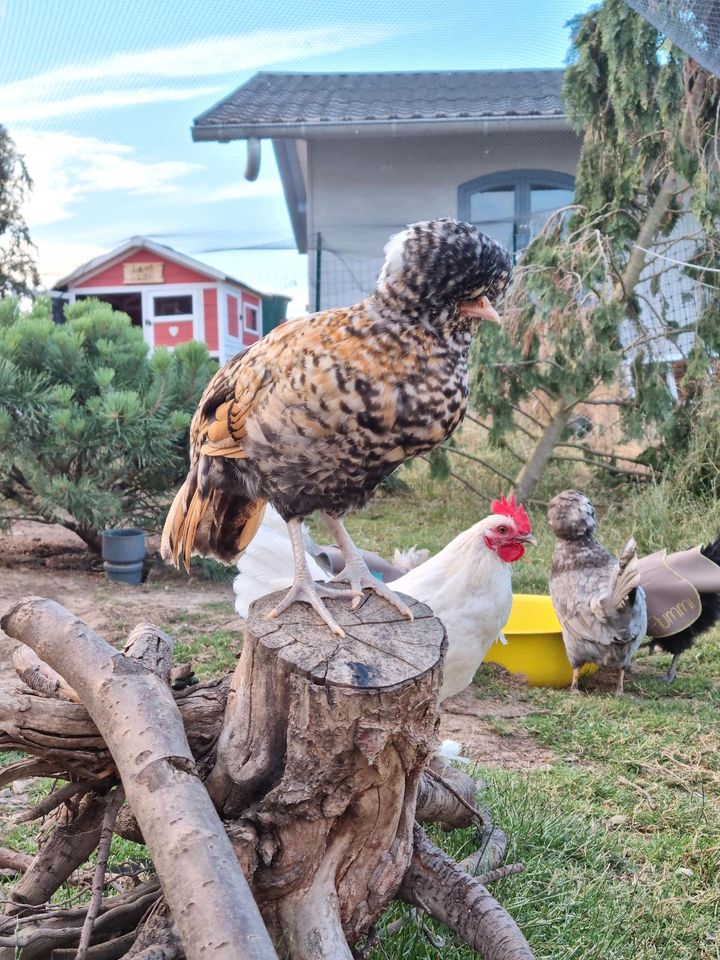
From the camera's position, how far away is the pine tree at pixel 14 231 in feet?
31.7

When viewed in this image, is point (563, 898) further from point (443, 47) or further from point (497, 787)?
point (443, 47)

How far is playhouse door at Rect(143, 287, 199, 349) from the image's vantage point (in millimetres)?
10406

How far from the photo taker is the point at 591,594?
12.3 ft

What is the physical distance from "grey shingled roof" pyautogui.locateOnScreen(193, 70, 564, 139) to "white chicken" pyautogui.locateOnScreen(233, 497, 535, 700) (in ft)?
19.0

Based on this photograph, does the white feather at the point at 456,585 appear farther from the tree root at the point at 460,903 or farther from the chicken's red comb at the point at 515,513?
the tree root at the point at 460,903

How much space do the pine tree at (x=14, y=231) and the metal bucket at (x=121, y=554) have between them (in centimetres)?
571

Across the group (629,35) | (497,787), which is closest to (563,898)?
(497,787)

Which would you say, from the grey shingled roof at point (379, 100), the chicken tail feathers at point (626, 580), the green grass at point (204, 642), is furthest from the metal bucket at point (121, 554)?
the grey shingled roof at point (379, 100)

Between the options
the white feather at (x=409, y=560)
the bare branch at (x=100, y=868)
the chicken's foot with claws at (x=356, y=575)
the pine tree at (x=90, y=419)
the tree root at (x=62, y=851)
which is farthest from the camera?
the pine tree at (x=90, y=419)

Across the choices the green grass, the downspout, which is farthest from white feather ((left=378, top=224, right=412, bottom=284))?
the downspout

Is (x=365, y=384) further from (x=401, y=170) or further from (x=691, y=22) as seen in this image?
(x=401, y=170)

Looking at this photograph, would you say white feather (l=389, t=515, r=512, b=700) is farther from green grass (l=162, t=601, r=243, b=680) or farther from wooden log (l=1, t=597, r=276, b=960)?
wooden log (l=1, t=597, r=276, b=960)

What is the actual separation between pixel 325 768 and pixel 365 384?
681mm

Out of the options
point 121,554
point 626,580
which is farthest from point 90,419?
point 626,580
